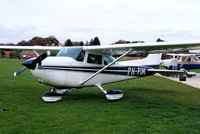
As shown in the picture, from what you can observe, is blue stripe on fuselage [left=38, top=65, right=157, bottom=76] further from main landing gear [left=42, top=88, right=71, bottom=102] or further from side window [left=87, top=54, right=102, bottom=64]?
Result: main landing gear [left=42, top=88, right=71, bottom=102]

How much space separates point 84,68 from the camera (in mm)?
8852

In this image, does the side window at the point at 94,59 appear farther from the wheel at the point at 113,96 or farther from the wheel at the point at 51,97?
the wheel at the point at 51,97

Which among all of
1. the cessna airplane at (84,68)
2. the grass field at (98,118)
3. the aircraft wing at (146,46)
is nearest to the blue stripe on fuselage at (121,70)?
the cessna airplane at (84,68)

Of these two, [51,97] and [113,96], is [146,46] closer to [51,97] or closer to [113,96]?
[113,96]

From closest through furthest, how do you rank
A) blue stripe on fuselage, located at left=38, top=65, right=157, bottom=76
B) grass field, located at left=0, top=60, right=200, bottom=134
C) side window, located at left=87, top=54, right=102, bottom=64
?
1. grass field, located at left=0, top=60, right=200, bottom=134
2. blue stripe on fuselage, located at left=38, top=65, right=157, bottom=76
3. side window, located at left=87, top=54, right=102, bottom=64

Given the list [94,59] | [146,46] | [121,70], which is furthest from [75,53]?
[146,46]

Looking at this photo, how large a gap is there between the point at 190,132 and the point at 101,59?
499 cm

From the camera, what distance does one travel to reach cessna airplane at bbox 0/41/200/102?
789 centimetres

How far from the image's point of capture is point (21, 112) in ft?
21.7

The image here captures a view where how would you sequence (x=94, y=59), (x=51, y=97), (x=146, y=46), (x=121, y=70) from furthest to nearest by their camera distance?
(x=121, y=70)
(x=94, y=59)
(x=51, y=97)
(x=146, y=46)

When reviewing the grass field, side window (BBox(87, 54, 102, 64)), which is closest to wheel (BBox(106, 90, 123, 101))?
the grass field

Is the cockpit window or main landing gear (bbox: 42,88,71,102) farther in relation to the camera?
the cockpit window

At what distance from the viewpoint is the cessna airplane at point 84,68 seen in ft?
25.9

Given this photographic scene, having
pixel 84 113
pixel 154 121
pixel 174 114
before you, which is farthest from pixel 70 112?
pixel 174 114
